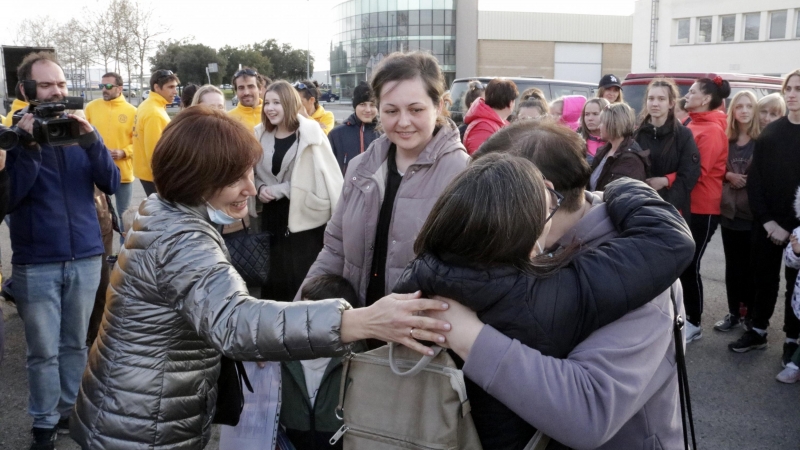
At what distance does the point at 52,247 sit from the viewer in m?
3.56

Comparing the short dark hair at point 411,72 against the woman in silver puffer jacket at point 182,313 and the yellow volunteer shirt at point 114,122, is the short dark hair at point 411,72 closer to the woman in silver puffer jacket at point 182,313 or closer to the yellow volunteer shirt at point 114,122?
the woman in silver puffer jacket at point 182,313

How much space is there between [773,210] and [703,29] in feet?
134

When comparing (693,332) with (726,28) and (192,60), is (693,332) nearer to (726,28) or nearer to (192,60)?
(726,28)

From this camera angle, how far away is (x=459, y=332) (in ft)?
4.61

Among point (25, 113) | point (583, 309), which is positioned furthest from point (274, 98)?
point (583, 309)

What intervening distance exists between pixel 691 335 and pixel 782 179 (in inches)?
54.3

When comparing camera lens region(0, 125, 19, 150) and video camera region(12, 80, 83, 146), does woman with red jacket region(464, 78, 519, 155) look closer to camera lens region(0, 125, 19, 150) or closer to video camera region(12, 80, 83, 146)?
video camera region(12, 80, 83, 146)

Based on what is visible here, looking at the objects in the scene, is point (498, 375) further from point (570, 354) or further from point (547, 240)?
point (547, 240)

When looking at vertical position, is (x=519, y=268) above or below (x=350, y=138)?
below

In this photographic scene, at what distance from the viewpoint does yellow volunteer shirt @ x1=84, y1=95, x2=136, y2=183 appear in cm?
799

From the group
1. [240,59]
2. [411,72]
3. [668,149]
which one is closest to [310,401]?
[411,72]

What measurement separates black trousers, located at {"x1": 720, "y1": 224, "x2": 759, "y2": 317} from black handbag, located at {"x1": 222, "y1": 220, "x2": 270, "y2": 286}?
3.89 metres

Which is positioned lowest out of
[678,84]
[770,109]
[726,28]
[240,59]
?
[770,109]

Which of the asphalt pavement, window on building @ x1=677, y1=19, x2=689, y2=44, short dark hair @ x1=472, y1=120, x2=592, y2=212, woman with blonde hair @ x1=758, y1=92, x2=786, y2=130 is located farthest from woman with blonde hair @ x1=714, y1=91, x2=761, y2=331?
window on building @ x1=677, y1=19, x2=689, y2=44
